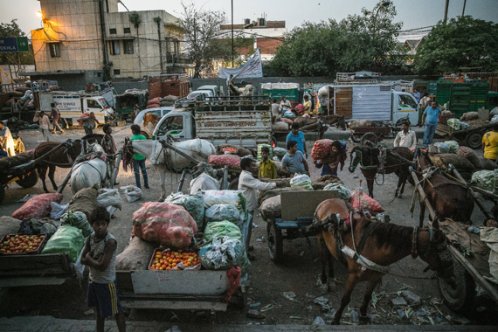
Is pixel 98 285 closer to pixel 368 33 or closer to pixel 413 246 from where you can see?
pixel 413 246

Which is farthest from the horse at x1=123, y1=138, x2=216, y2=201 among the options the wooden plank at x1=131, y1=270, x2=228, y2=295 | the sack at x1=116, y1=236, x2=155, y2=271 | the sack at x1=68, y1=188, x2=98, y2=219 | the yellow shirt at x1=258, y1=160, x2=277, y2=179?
the wooden plank at x1=131, y1=270, x2=228, y2=295

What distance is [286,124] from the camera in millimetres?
15789

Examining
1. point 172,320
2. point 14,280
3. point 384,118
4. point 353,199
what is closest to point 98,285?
point 172,320

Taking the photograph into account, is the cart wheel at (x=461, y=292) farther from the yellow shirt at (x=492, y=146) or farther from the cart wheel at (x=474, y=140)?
the cart wheel at (x=474, y=140)

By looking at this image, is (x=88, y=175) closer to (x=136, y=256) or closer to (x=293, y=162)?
(x=136, y=256)

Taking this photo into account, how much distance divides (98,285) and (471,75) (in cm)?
2501

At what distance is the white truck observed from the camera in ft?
70.8

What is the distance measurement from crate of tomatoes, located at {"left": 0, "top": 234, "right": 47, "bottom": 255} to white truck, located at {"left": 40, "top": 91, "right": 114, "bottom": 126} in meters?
17.9

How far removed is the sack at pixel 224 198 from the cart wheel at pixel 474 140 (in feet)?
40.8

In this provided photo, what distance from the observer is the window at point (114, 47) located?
Result: 3503 cm

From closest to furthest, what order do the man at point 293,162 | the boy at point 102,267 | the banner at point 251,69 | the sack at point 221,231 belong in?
the boy at point 102,267
the sack at point 221,231
the man at point 293,162
the banner at point 251,69

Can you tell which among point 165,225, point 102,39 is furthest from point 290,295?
point 102,39

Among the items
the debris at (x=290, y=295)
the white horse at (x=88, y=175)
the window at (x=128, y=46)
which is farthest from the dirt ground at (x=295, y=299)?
the window at (x=128, y=46)

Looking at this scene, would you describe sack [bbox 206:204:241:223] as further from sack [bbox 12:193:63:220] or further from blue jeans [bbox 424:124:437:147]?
blue jeans [bbox 424:124:437:147]
